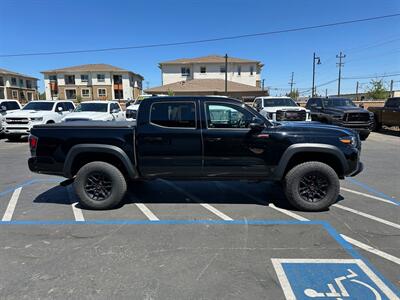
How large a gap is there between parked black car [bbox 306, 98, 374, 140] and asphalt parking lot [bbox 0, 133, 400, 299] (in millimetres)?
8497

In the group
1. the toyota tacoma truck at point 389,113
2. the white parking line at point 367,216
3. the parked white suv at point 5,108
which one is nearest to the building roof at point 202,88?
the toyota tacoma truck at point 389,113

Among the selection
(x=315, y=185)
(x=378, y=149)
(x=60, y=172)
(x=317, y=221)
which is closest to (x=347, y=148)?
(x=315, y=185)

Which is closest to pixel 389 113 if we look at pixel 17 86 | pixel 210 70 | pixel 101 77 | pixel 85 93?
pixel 210 70

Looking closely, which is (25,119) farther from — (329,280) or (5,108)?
(329,280)

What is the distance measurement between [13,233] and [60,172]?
3.68 ft

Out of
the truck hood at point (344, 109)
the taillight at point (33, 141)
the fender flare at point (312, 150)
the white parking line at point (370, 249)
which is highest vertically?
the truck hood at point (344, 109)

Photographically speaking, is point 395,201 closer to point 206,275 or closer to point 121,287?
point 206,275

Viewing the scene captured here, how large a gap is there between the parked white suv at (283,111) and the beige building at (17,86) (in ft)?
Answer: 198

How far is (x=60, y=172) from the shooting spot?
4.64 m

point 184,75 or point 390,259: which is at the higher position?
point 184,75

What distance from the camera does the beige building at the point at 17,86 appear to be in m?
57.2

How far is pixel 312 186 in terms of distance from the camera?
464 cm

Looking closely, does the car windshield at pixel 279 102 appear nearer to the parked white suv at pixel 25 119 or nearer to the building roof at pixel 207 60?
the parked white suv at pixel 25 119

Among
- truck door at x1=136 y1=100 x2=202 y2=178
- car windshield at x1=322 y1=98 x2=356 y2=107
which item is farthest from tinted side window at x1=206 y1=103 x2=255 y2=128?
car windshield at x1=322 y1=98 x2=356 y2=107
